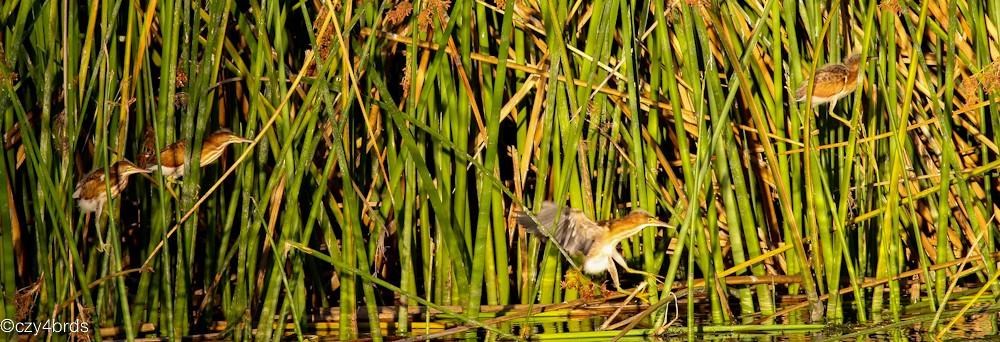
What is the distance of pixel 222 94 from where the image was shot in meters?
3.81

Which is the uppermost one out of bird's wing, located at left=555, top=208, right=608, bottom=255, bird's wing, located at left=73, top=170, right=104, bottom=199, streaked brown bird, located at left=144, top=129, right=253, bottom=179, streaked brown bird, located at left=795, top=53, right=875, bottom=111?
streaked brown bird, located at left=795, top=53, right=875, bottom=111

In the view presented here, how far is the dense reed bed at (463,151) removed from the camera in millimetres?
3188

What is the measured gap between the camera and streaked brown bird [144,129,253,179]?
130 inches

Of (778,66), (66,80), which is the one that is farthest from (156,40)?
(778,66)

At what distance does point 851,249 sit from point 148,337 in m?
2.47

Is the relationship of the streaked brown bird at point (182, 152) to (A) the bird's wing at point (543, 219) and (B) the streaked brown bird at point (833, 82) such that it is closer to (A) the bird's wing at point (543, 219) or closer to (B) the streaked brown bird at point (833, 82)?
(A) the bird's wing at point (543, 219)

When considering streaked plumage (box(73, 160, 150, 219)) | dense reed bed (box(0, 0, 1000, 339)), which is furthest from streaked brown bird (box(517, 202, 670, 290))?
streaked plumage (box(73, 160, 150, 219))

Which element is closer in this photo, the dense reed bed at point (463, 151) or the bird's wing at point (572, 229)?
the dense reed bed at point (463, 151)

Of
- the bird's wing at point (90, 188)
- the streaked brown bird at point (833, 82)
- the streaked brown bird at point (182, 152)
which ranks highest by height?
the streaked brown bird at point (833, 82)

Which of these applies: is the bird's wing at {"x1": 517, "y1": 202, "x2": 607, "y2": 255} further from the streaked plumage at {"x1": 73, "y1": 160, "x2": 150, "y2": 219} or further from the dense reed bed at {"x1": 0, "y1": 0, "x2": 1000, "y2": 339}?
the streaked plumage at {"x1": 73, "y1": 160, "x2": 150, "y2": 219}

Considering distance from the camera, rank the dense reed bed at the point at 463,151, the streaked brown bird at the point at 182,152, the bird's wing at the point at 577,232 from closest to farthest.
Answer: the dense reed bed at the point at 463,151 → the streaked brown bird at the point at 182,152 → the bird's wing at the point at 577,232

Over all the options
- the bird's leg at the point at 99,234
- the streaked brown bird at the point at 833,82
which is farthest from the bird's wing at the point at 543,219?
the bird's leg at the point at 99,234

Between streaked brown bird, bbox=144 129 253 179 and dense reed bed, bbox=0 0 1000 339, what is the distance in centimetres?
7

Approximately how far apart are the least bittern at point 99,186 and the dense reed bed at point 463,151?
0.05m
